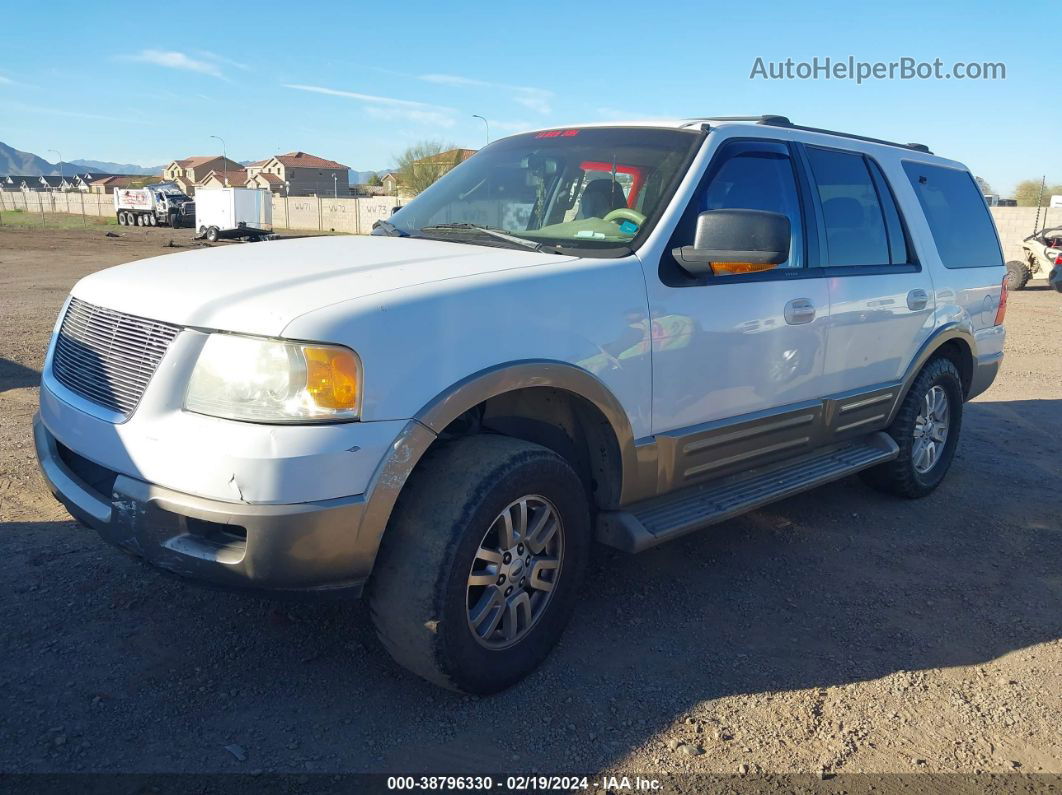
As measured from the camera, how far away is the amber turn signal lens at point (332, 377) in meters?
2.47

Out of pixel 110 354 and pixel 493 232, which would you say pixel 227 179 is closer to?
pixel 493 232

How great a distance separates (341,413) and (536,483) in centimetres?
75

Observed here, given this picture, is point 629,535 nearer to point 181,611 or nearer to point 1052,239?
point 181,611

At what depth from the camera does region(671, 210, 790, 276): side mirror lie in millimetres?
3238

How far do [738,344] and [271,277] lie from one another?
1.92 meters

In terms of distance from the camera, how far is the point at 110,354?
2.86 meters

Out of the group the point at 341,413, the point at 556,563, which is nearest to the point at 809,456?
the point at 556,563

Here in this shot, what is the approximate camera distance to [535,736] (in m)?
2.78

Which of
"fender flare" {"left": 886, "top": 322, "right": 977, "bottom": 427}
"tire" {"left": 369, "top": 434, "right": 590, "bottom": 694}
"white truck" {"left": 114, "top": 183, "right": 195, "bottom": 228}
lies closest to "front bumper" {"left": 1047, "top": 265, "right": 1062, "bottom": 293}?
"fender flare" {"left": 886, "top": 322, "right": 977, "bottom": 427}

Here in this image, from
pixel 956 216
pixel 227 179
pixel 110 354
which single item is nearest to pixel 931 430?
pixel 956 216

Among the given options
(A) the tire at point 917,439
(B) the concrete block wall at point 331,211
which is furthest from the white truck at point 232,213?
(A) the tire at point 917,439

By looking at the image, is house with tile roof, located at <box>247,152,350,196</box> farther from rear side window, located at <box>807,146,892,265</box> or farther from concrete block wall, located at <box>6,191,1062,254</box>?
rear side window, located at <box>807,146,892,265</box>

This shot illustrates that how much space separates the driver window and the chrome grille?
2037 mm

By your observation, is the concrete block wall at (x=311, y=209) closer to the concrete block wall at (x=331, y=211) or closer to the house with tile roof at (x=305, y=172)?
the concrete block wall at (x=331, y=211)
